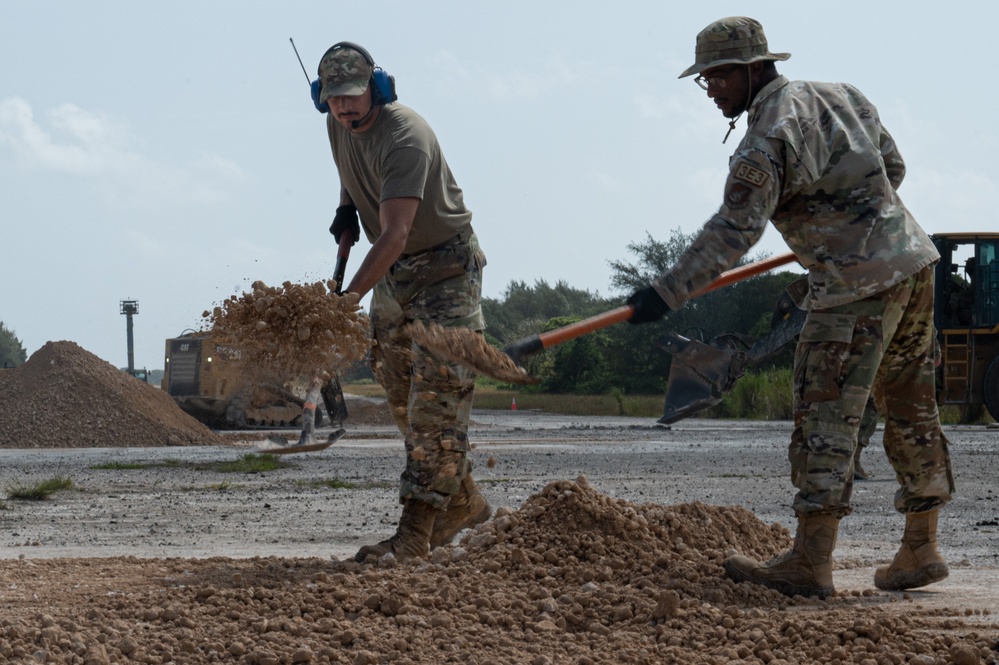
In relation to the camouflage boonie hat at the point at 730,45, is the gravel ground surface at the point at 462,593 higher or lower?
lower

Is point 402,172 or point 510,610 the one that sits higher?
point 402,172

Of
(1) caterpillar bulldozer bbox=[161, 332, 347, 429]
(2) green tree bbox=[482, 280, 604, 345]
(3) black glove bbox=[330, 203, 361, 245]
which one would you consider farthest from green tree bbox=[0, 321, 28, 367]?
(3) black glove bbox=[330, 203, 361, 245]

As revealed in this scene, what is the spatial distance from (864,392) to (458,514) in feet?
6.34

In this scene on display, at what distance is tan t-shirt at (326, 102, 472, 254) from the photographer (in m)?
4.86

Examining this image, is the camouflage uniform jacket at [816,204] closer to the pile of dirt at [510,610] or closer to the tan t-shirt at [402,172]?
the pile of dirt at [510,610]

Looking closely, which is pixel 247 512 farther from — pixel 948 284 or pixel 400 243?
pixel 948 284

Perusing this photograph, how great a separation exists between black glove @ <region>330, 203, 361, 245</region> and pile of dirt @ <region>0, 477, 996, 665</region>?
4.74 feet

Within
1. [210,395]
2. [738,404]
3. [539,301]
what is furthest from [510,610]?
[539,301]

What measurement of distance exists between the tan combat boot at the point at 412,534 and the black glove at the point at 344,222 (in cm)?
125

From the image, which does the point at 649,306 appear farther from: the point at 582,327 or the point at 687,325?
the point at 687,325

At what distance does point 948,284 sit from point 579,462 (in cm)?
959

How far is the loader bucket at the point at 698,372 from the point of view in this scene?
1565 cm

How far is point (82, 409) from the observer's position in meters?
20.8

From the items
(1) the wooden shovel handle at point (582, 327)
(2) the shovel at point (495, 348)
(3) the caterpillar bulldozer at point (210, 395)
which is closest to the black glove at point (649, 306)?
(1) the wooden shovel handle at point (582, 327)
